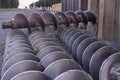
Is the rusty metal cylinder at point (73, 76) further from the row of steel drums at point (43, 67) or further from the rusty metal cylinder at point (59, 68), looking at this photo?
the rusty metal cylinder at point (59, 68)

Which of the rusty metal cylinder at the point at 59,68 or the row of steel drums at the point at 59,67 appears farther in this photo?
the rusty metal cylinder at the point at 59,68

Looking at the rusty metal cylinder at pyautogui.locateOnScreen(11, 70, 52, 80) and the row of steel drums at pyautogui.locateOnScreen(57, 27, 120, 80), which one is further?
the row of steel drums at pyautogui.locateOnScreen(57, 27, 120, 80)

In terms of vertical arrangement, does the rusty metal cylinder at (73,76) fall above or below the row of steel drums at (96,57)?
A: above

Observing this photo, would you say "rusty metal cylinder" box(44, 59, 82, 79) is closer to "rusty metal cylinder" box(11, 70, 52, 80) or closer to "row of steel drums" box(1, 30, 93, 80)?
"row of steel drums" box(1, 30, 93, 80)

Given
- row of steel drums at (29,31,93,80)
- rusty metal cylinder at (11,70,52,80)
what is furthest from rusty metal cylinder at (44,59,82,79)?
rusty metal cylinder at (11,70,52,80)

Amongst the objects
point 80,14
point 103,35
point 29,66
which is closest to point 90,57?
point 29,66

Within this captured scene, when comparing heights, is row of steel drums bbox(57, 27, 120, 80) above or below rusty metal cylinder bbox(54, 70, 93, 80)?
below

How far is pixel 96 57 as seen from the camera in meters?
3.01

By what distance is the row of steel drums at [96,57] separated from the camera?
2.40m

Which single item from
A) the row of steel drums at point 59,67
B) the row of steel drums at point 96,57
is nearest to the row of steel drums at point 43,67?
the row of steel drums at point 59,67

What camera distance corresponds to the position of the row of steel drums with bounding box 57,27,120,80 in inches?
94.3

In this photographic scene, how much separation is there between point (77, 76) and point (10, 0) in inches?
1423

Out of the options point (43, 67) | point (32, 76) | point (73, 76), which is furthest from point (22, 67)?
point (73, 76)

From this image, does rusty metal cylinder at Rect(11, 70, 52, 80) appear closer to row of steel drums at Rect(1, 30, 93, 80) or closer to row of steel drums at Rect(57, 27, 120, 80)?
row of steel drums at Rect(1, 30, 93, 80)
